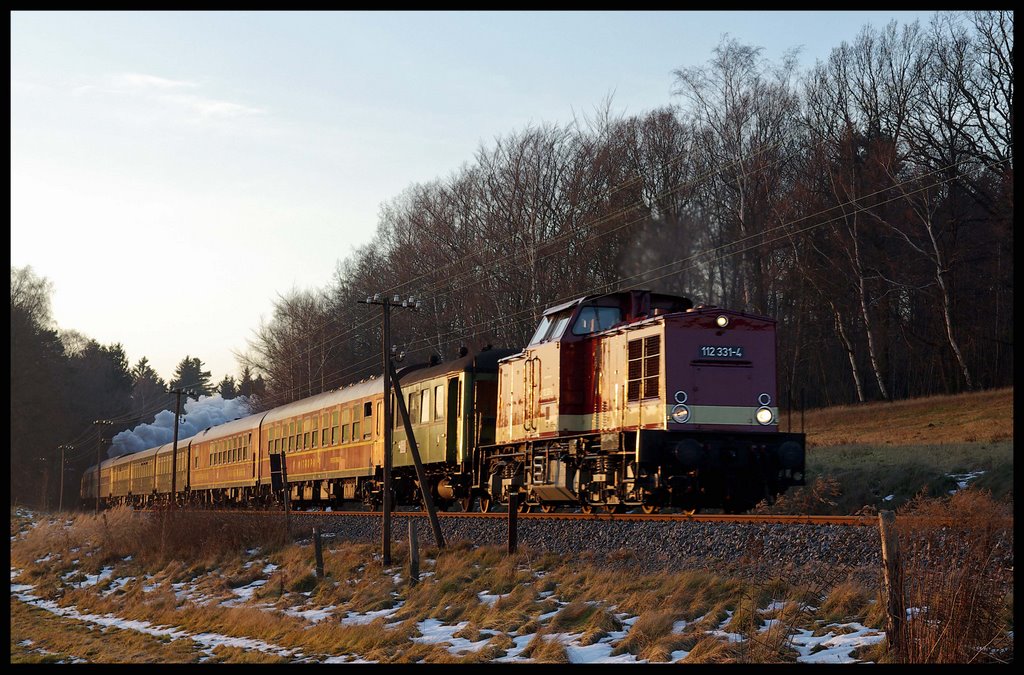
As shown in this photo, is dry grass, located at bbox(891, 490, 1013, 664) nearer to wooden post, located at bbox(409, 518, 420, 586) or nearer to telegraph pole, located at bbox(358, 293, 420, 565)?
wooden post, located at bbox(409, 518, 420, 586)

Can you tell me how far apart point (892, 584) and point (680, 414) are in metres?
7.17

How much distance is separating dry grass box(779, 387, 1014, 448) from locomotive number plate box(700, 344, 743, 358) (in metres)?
13.6

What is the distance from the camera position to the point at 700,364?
17781mm

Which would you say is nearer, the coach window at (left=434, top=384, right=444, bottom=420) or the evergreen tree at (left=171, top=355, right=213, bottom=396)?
the coach window at (left=434, top=384, right=444, bottom=420)

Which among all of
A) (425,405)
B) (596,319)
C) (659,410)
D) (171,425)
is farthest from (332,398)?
(171,425)

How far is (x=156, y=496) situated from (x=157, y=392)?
107713 mm

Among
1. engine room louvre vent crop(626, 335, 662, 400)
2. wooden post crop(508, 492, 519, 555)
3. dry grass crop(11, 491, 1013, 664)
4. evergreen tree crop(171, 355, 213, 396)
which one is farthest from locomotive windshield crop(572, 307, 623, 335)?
evergreen tree crop(171, 355, 213, 396)

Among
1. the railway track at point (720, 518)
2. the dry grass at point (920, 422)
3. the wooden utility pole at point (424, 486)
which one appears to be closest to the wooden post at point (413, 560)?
the wooden utility pole at point (424, 486)

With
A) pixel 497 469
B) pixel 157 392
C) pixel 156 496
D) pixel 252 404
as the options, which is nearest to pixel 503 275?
pixel 156 496

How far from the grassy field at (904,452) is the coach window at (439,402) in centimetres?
756

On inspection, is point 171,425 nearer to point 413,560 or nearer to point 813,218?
point 813,218

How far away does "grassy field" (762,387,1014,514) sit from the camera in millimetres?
23266

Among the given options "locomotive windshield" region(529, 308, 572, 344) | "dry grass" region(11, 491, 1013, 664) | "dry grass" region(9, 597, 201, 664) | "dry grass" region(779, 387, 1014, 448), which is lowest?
"dry grass" region(9, 597, 201, 664)

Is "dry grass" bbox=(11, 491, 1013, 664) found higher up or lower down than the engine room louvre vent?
lower down
